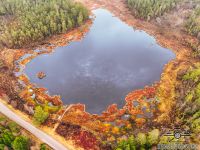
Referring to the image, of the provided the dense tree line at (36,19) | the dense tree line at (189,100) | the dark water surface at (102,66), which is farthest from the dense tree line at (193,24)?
the dense tree line at (36,19)

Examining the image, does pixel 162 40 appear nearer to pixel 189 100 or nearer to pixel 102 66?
pixel 102 66

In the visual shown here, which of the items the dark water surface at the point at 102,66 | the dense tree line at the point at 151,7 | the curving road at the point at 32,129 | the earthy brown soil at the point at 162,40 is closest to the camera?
the curving road at the point at 32,129

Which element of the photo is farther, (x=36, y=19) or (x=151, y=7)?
(x=151, y=7)

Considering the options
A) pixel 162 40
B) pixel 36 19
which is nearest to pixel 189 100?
pixel 162 40

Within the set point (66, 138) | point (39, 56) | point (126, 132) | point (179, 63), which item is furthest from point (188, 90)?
point (39, 56)

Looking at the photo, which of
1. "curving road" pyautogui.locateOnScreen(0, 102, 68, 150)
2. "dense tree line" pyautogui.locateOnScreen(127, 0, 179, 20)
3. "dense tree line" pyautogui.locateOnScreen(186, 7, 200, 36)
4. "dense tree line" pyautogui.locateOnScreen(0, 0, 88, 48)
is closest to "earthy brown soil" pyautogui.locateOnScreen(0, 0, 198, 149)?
"dense tree line" pyautogui.locateOnScreen(186, 7, 200, 36)

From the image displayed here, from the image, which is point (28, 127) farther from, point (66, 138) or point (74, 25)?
point (74, 25)

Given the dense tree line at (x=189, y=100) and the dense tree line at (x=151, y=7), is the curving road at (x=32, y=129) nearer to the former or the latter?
the dense tree line at (x=189, y=100)
